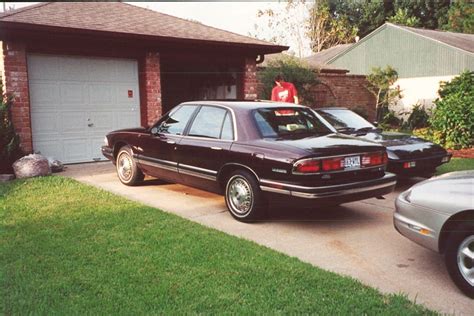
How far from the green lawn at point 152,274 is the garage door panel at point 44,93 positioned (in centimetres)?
461

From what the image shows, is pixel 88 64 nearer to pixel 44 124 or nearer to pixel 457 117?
pixel 44 124

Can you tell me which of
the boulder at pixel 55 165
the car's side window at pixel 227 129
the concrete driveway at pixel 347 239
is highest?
the car's side window at pixel 227 129

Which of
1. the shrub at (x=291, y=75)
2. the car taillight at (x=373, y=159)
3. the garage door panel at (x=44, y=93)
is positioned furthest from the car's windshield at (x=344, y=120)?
the shrub at (x=291, y=75)

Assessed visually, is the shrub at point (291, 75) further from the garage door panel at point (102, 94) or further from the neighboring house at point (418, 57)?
the neighboring house at point (418, 57)

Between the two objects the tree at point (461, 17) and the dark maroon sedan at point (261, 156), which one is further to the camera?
the tree at point (461, 17)

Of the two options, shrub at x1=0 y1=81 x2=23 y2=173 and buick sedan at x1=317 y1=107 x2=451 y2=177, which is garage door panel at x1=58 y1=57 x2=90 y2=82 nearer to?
shrub at x1=0 y1=81 x2=23 y2=173

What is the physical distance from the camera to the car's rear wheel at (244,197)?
574 centimetres

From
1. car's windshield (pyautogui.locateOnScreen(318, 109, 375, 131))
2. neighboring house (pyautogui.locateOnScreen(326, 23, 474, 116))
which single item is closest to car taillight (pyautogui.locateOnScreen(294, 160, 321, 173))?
car's windshield (pyautogui.locateOnScreen(318, 109, 375, 131))

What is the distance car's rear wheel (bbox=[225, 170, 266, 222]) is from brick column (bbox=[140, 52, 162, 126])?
19.5 ft

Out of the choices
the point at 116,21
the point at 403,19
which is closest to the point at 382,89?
the point at 116,21

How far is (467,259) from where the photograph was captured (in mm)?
3734

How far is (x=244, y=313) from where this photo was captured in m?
3.36

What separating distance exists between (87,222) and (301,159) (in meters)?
2.71

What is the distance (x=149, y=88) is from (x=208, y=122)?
5269 mm
